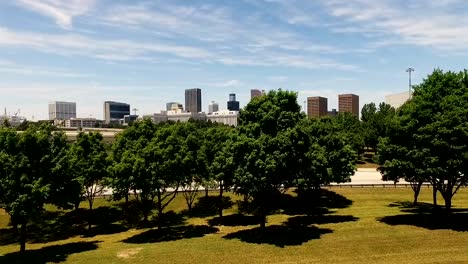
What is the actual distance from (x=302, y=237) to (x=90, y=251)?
712 inches

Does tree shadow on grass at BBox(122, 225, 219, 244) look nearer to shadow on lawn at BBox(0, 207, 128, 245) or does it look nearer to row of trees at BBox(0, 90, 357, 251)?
row of trees at BBox(0, 90, 357, 251)

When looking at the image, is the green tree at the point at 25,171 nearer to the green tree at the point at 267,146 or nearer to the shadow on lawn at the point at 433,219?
the green tree at the point at 267,146

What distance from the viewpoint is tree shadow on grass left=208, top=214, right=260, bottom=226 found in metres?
43.6

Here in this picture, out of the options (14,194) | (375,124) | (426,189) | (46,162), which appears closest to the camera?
(14,194)

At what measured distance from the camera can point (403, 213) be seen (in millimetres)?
43312

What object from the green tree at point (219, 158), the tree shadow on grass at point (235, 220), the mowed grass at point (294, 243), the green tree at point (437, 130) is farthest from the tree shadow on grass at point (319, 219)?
the green tree at point (219, 158)

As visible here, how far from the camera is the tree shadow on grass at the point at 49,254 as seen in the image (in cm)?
3269

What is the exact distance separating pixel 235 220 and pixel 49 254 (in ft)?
61.5

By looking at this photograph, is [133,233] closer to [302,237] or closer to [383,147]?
[302,237]

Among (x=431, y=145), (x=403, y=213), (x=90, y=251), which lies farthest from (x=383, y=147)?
(x=90, y=251)

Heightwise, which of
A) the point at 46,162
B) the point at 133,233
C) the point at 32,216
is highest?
the point at 46,162

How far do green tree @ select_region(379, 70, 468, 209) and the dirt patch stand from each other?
23.8 meters

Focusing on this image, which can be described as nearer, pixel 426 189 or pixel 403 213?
pixel 403 213

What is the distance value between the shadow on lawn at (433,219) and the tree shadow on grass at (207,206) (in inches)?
758
